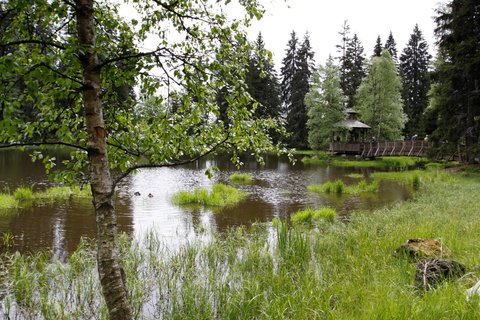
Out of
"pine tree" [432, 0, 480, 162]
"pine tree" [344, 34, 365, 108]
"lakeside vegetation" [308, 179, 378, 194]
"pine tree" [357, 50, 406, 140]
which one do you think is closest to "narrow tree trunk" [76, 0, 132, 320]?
"lakeside vegetation" [308, 179, 378, 194]

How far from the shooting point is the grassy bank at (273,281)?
180 inches

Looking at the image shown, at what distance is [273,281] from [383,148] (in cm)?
3579

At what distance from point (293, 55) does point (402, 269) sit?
6566 centimetres

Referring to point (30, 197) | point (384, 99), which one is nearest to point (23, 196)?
point (30, 197)

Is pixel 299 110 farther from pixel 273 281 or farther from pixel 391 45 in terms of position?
pixel 273 281

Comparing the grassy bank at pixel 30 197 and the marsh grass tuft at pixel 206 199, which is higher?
the grassy bank at pixel 30 197

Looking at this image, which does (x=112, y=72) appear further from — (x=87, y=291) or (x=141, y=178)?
(x=141, y=178)

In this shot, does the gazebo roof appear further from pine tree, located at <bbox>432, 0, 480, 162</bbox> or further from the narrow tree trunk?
the narrow tree trunk

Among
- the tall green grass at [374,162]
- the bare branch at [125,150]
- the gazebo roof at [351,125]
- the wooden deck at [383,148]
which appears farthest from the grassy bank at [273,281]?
the gazebo roof at [351,125]

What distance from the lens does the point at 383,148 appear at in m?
38.6

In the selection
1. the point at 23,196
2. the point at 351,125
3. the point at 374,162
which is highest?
the point at 351,125

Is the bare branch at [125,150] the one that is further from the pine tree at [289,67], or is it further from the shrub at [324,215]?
the pine tree at [289,67]

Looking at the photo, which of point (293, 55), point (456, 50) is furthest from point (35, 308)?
point (293, 55)

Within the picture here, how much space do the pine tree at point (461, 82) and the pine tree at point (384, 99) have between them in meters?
19.0
